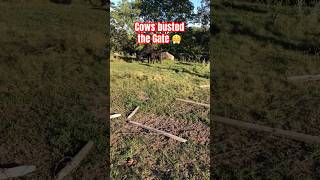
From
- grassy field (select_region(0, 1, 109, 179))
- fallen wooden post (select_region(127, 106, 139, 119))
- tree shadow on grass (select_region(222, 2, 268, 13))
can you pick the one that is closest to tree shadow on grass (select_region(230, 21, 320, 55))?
tree shadow on grass (select_region(222, 2, 268, 13))

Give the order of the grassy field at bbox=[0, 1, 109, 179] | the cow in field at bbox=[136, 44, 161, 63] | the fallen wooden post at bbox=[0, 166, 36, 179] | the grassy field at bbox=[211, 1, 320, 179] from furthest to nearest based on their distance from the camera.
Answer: the cow in field at bbox=[136, 44, 161, 63] < the grassy field at bbox=[0, 1, 109, 179] < the grassy field at bbox=[211, 1, 320, 179] < the fallen wooden post at bbox=[0, 166, 36, 179]

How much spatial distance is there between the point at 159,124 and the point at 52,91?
12.0 feet

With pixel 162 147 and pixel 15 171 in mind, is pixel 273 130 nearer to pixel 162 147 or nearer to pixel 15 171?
pixel 162 147

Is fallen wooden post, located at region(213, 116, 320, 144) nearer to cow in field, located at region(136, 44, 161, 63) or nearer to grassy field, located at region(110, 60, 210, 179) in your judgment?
grassy field, located at region(110, 60, 210, 179)

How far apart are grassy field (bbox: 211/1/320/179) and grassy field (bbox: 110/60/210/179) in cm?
49

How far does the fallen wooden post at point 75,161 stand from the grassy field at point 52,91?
0.12 m

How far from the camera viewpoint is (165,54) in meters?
18.0

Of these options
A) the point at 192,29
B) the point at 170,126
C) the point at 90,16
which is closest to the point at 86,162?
the point at 170,126

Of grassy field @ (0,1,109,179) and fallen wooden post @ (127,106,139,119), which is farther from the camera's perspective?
fallen wooden post @ (127,106,139,119)

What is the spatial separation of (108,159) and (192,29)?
12.8 meters

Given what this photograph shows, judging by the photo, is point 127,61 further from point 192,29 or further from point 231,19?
point 231,19

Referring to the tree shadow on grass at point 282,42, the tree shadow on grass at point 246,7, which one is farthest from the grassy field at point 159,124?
the tree shadow on grass at point 246,7

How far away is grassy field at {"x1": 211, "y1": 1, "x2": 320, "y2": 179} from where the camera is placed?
23.3ft

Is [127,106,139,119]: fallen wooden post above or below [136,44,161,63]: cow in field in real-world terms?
below
